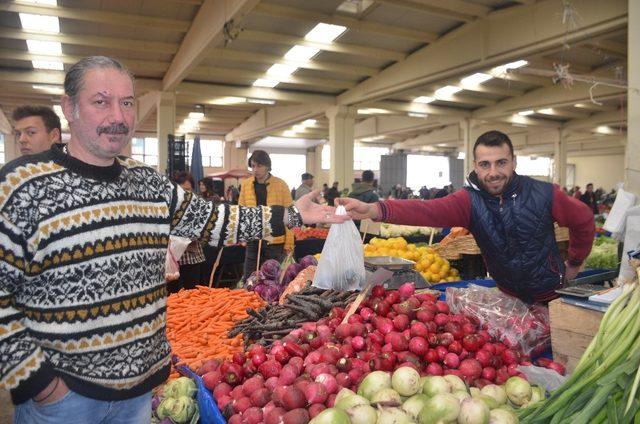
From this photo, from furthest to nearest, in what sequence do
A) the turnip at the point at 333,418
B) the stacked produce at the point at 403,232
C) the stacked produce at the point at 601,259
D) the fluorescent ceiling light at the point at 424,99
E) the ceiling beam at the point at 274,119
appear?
the ceiling beam at the point at 274,119, the fluorescent ceiling light at the point at 424,99, the stacked produce at the point at 403,232, the stacked produce at the point at 601,259, the turnip at the point at 333,418

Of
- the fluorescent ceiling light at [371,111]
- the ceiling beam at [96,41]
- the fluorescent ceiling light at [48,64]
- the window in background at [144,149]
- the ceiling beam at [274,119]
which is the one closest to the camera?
the ceiling beam at [96,41]

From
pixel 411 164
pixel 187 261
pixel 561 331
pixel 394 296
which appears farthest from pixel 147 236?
pixel 411 164

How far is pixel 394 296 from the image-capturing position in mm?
2484

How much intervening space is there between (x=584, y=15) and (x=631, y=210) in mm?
5702

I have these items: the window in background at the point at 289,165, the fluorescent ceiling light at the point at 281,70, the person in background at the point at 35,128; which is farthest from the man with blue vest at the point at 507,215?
the window in background at the point at 289,165

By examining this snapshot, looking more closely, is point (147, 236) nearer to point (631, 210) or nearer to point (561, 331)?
→ point (561, 331)

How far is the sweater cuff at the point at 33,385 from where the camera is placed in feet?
4.23

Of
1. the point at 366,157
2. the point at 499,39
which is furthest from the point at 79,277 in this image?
the point at 366,157

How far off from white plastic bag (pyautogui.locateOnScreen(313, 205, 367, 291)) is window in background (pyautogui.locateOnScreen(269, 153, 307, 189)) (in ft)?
87.2

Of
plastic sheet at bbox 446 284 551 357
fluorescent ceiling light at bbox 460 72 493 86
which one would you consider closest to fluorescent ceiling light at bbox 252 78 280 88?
fluorescent ceiling light at bbox 460 72 493 86

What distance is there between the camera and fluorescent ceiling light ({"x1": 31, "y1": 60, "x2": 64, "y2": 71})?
36.8ft

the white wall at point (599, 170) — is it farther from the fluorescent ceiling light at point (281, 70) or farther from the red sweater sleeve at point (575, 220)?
the red sweater sleeve at point (575, 220)

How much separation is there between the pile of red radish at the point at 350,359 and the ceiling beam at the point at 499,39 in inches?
250

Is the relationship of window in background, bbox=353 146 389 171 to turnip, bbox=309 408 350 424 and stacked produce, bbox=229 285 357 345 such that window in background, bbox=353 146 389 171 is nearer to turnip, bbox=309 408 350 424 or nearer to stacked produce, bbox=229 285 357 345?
stacked produce, bbox=229 285 357 345
